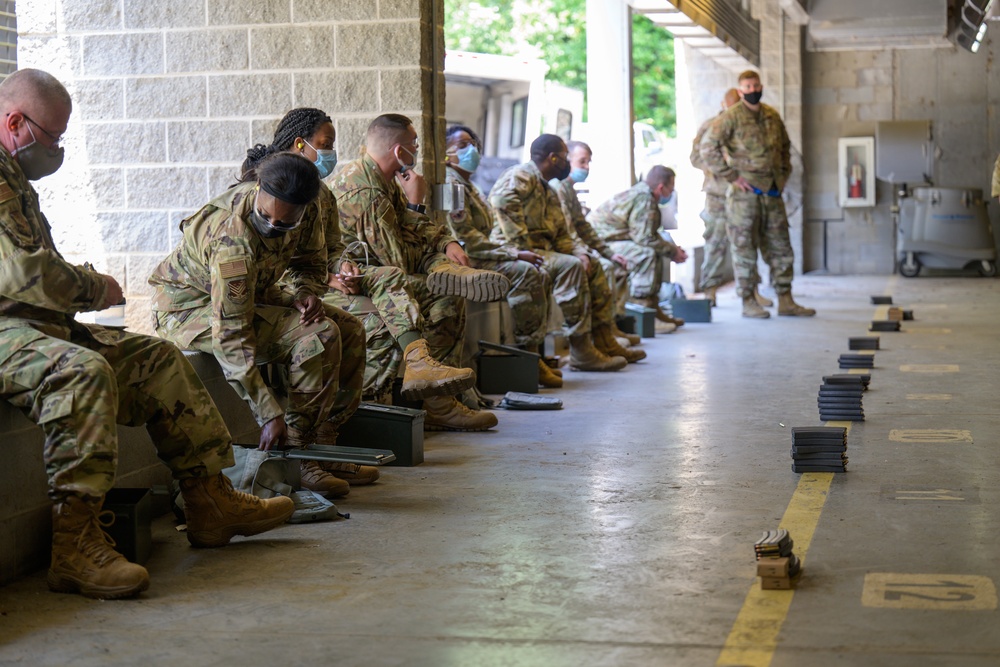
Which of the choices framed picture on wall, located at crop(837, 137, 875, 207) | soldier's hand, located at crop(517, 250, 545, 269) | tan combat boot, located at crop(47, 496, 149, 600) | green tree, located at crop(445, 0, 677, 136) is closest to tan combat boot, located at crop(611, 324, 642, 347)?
soldier's hand, located at crop(517, 250, 545, 269)

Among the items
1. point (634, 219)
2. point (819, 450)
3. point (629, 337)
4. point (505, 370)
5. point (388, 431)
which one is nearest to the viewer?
point (819, 450)

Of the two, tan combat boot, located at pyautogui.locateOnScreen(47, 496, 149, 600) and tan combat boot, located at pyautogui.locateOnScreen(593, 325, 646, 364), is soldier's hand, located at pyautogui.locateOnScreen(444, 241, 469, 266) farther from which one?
tan combat boot, located at pyautogui.locateOnScreen(47, 496, 149, 600)

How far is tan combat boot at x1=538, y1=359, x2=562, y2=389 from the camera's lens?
784cm

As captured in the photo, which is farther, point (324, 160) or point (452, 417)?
point (452, 417)

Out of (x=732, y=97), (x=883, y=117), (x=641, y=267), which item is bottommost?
(x=641, y=267)

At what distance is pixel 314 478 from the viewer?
470cm

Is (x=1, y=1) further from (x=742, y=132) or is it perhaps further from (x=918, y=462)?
(x=742, y=132)

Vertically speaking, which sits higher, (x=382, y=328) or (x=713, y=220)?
(x=713, y=220)

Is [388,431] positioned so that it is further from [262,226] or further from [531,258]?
[531,258]

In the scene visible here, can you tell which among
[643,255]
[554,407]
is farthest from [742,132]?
[554,407]

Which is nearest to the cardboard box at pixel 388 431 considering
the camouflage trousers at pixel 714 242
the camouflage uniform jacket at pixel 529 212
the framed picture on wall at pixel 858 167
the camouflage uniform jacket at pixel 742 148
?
the camouflage uniform jacket at pixel 529 212

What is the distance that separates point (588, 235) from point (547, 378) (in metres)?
2.22

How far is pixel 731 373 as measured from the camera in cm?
815

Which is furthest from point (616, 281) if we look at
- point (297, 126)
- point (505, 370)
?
point (297, 126)
